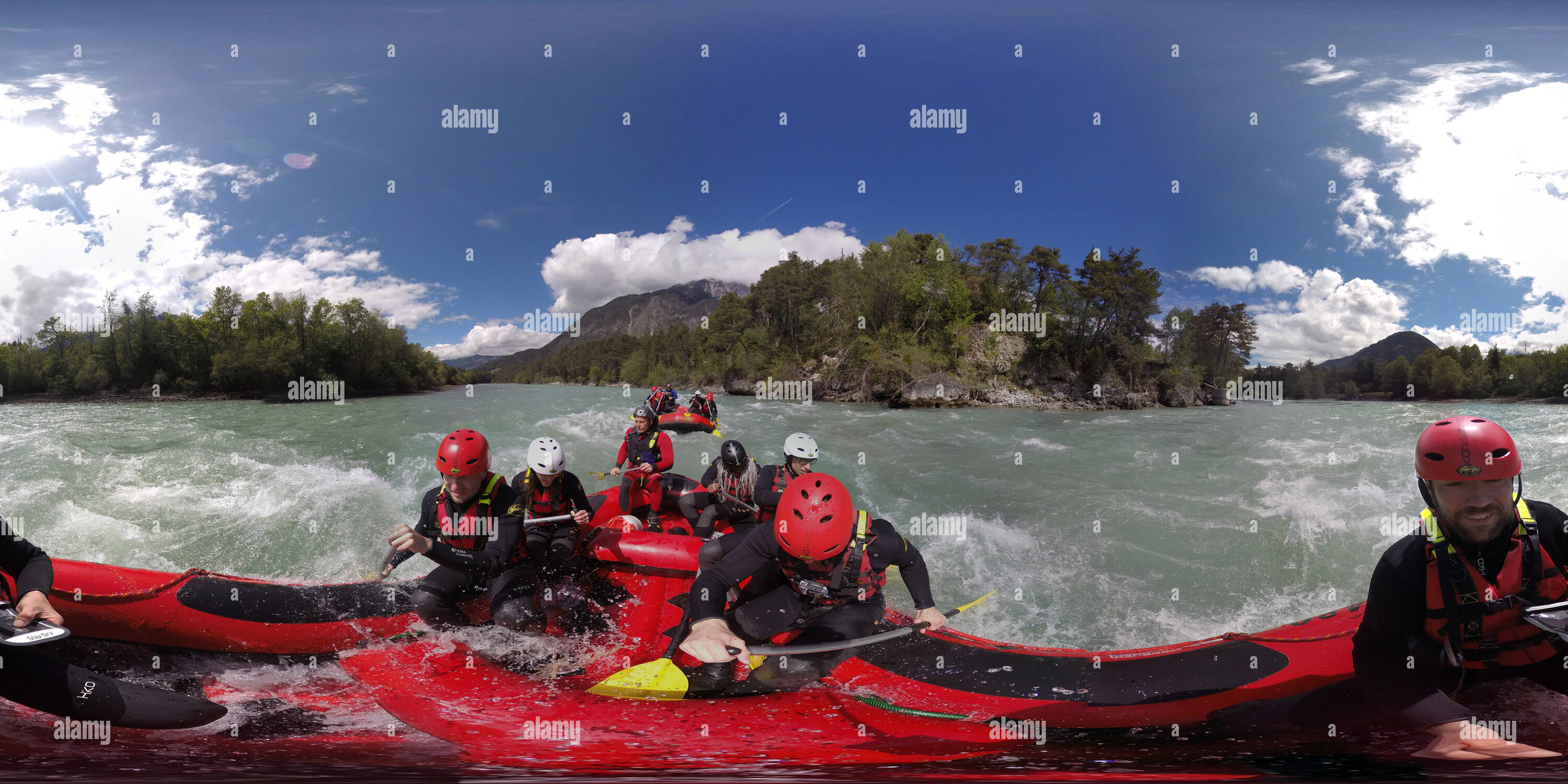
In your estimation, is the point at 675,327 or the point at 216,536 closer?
the point at 216,536

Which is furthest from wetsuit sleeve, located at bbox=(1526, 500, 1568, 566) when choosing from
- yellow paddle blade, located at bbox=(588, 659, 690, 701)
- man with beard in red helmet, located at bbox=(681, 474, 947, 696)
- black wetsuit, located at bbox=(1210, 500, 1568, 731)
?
yellow paddle blade, located at bbox=(588, 659, 690, 701)

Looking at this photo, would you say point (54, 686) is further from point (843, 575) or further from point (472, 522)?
point (843, 575)

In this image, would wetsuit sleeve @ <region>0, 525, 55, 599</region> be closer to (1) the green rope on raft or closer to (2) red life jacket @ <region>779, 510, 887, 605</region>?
(2) red life jacket @ <region>779, 510, 887, 605</region>

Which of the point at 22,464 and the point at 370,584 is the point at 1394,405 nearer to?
the point at 370,584

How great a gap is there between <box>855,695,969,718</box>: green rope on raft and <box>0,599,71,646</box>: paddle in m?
3.42

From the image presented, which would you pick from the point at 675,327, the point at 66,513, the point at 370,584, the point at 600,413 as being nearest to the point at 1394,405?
the point at 600,413

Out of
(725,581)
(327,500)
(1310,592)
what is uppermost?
(725,581)

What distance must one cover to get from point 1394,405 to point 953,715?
4744cm

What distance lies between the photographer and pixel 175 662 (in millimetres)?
4031

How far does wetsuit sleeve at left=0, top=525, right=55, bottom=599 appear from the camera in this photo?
2.63 m

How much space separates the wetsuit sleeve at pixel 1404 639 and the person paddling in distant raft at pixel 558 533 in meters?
4.77

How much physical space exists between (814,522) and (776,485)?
12.5 feet

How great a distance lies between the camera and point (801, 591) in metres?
3.53

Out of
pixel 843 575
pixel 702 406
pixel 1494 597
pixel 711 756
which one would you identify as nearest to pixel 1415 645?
pixel 1494 597
